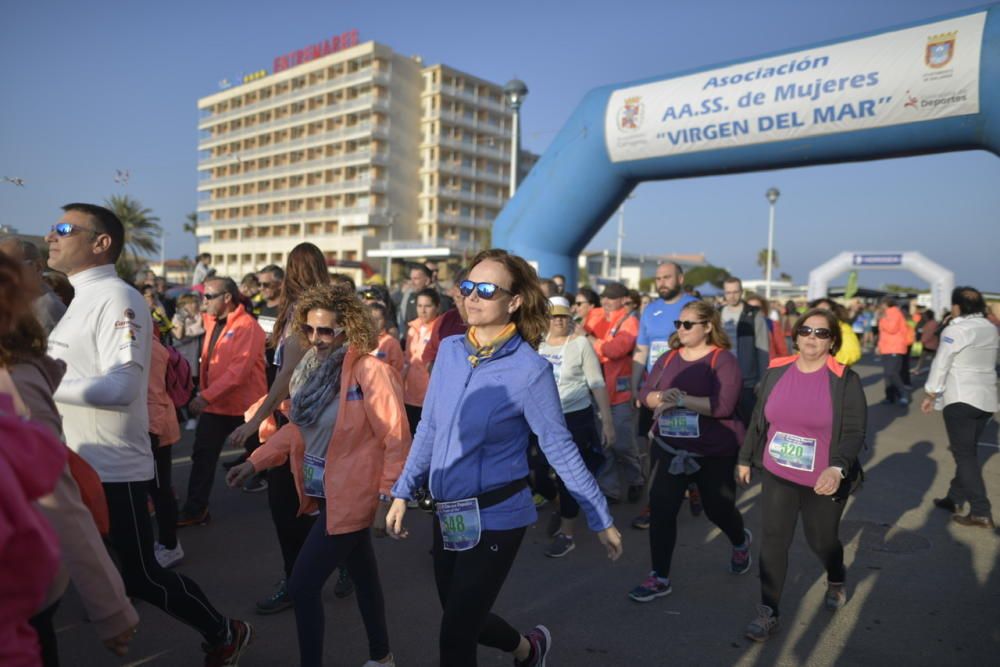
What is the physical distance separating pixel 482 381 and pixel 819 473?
2142 mm

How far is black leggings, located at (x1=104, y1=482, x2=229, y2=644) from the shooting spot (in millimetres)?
2684

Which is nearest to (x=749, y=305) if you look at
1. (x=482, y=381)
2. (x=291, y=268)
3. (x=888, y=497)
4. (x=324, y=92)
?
(x=888, y=497)

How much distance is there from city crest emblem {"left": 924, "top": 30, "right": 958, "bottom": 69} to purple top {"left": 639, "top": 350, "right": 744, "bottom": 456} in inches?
284

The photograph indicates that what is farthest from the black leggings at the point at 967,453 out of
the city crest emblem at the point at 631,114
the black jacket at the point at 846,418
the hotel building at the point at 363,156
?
the hotel building at the point at 363,156

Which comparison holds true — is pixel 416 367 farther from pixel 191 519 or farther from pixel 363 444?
pixel 363 444

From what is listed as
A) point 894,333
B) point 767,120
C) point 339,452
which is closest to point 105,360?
point 339,452

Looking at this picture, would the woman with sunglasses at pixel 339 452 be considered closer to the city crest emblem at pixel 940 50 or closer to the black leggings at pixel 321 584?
the black leggings at pixel 321 584

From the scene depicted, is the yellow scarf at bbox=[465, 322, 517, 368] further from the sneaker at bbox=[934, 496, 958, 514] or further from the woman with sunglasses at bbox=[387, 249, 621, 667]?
the sneaker at bbox=[934, 496, 958, 514]

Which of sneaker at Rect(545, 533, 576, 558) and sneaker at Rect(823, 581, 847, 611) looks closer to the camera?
sneaker at Rect(823, 581, 847, 611)

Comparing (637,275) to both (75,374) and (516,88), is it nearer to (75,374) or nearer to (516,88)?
(516,88)

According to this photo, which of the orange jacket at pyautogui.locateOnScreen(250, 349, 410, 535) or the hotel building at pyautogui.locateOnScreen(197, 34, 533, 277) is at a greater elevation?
the hotel building at pyautogui.locateOnScreen(197, 34, 533, 277)

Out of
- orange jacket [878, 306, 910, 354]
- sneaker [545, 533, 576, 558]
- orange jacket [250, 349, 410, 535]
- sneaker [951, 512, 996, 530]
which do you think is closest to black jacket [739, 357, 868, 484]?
sneaker [545, 533, 576, 558]

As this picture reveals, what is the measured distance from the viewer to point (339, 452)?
2875 mm

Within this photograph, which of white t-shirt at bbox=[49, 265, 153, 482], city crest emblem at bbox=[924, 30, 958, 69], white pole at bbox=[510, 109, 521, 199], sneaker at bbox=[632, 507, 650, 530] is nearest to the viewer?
white t-shirt at bbox=[49, 265, 153, 482]
